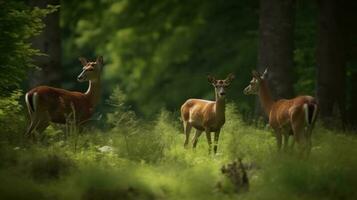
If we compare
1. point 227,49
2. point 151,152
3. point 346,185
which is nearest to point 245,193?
point 346,185

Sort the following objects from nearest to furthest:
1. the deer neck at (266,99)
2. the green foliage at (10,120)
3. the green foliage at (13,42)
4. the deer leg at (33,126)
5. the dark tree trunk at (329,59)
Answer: the green foliage at (13,42) → the green foliage at (10,120) → the deer leg at (33,126) → the deer neck at (266,99) → the dark tree trunk at (329,59)

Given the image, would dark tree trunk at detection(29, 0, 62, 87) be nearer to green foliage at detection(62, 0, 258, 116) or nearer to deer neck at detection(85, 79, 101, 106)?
deer neck at detection(85, 79, 101, 106)

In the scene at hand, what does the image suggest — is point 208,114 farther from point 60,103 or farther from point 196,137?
point 60,103

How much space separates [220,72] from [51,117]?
11.7 meters

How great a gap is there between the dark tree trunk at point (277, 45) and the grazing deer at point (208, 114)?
9.31 ft

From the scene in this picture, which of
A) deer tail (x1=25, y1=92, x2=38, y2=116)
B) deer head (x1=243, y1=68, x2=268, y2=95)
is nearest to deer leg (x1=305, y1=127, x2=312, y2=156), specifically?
deer head (x1=243, y1=68, x2=268, y2=95)

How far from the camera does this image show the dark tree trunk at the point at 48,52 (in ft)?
54.8

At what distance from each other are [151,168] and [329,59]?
956 cm

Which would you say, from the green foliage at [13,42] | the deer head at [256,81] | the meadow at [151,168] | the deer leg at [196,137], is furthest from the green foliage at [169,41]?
the meadow at [151,168]

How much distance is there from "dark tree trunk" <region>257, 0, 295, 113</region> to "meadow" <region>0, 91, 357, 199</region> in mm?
4132

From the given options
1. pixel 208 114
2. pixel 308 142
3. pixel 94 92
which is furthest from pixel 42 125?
pixel 308 142

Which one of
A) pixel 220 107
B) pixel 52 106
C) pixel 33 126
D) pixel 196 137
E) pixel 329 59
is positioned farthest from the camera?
pixel 329 59

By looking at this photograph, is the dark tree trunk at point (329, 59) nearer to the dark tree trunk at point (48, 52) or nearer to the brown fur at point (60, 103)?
the dark tree trunk at point (48, 52)

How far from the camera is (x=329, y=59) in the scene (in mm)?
19469
